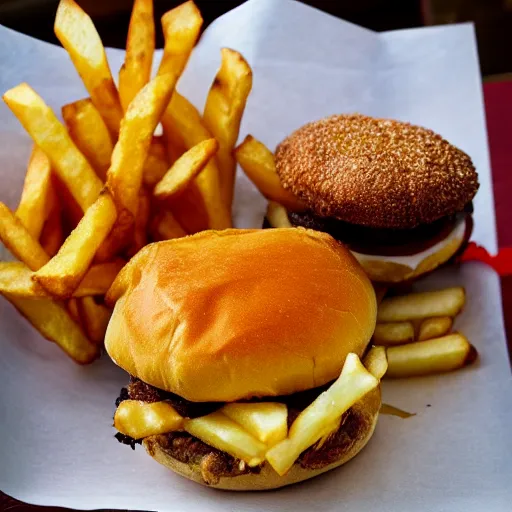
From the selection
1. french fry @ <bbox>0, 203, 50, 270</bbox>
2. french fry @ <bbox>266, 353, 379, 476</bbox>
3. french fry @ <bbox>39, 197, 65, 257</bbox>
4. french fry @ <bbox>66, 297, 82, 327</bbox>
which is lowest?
french fry @ <bbox>66, 297, 82, 327</bbox>

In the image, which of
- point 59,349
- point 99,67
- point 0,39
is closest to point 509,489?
point 59,349

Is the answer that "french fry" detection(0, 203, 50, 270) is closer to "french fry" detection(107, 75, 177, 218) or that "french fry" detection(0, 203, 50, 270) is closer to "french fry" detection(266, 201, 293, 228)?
"french fry" detection(107, 75, 177, 218)

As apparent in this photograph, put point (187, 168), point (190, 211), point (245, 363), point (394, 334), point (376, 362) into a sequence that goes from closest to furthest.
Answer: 1. point (245, 363)
2. point (376, 362)
3. point (187, 168)
4. point (394, 334)
5. point (190, 211)

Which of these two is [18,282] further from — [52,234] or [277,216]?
[277,216]

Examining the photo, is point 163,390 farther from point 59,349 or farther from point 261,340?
point 59,349

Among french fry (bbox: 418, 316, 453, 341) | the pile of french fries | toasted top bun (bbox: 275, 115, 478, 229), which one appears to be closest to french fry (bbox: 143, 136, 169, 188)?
the pile of french fries

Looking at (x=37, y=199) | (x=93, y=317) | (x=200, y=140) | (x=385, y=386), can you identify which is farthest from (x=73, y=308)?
(x=385, y=386)
